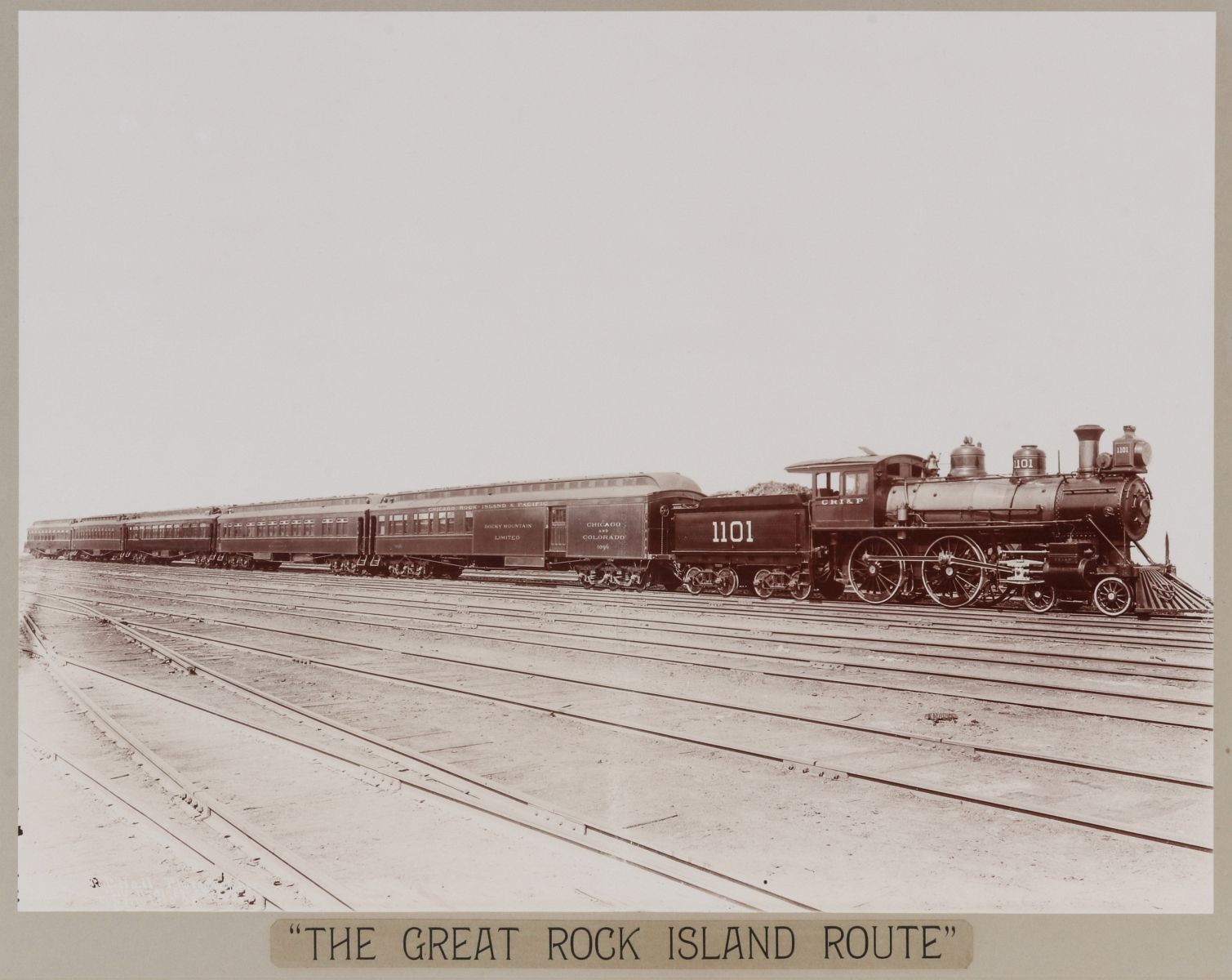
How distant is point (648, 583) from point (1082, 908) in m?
16.9

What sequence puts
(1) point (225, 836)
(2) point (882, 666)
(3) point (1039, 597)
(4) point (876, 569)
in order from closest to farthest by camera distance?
1. (1) point (225, 836)
2. (2) point (882, 666)
3. (3) point (1039, 597)
4. (4) point (876, 569)

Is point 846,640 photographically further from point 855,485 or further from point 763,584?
point 763,584

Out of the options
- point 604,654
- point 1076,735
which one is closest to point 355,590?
point 604,654

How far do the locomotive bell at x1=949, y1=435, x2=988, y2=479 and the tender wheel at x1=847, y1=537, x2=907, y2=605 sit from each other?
1.81m

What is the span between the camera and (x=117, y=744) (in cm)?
725

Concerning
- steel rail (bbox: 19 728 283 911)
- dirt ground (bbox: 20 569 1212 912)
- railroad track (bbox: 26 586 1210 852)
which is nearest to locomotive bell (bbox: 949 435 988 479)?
dirt ground (bbox: 20 569 1212 912)

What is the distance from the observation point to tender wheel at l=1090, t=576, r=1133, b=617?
13.3 metres

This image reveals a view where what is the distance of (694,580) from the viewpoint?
66.2 feet

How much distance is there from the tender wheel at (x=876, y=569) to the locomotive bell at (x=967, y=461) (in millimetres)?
1809

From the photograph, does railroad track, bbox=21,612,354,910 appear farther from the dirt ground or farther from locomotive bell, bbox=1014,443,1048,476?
locomotive bell, bbox=1014,443,1048,476

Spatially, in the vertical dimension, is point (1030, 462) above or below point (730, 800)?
above

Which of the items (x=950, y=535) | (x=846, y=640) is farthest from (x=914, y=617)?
(x=846, y=640)

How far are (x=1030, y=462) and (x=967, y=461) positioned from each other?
3.80 feet
